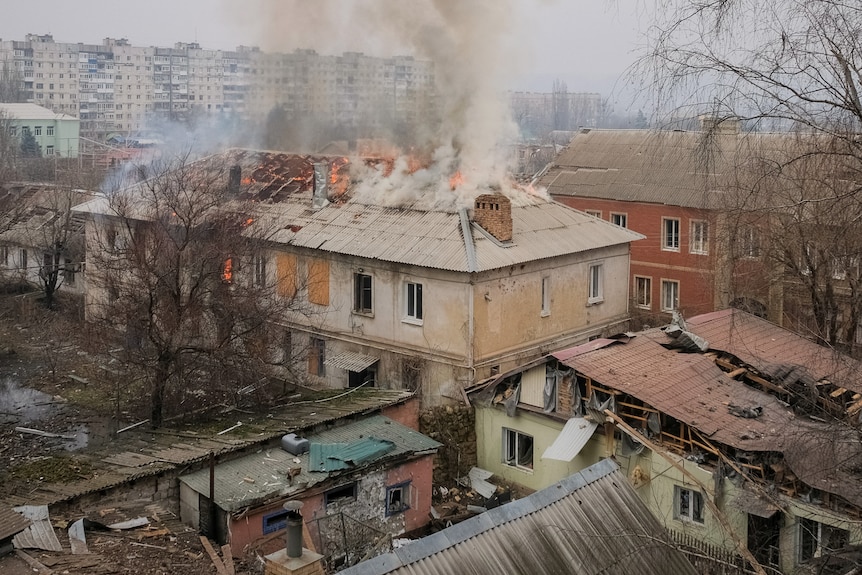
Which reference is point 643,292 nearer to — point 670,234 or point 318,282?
point 670,234

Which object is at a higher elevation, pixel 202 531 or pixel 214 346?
pixel 214 346

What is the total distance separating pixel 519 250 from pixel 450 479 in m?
5.96

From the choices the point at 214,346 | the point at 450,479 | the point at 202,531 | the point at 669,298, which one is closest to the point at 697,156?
the point at 202,531

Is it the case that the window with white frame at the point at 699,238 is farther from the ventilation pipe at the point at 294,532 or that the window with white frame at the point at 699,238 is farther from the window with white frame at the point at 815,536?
the ventilation pipe at the point at 294,532

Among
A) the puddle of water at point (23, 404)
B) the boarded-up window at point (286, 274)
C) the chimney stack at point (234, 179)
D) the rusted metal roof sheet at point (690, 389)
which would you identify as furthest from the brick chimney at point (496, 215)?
the puddle of water at point (23, 404)

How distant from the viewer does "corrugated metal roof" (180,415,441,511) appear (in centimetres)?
1383

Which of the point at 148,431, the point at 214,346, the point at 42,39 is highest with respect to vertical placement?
the point at 42,39

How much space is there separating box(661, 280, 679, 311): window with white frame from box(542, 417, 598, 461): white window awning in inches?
635

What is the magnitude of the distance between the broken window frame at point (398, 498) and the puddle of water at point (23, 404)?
9828 millimetres

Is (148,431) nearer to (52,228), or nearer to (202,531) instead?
(202,531)

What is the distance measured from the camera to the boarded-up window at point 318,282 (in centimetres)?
2341

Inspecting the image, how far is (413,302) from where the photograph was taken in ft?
71.3

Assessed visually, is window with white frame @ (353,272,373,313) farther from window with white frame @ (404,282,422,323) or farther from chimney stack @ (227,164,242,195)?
chimney stack @ (227,164,242,195)

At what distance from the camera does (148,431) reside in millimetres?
17734
